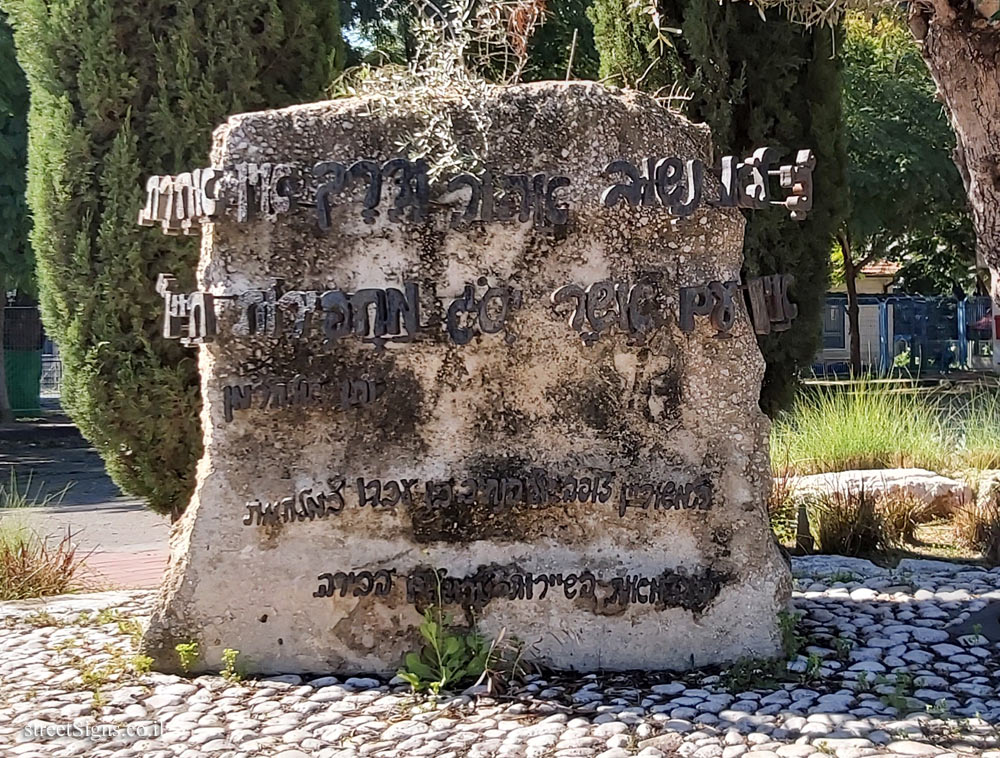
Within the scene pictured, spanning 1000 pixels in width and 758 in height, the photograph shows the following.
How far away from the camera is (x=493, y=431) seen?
15.7ft

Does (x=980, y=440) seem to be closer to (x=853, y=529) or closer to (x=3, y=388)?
(x=853, y=529)

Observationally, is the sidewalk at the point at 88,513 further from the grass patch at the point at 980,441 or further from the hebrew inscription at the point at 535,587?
the grass patch at the point at 980,441

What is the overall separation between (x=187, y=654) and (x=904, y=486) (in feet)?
19.6

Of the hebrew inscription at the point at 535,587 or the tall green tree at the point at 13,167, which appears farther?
the tall green tree at the point at 13,167

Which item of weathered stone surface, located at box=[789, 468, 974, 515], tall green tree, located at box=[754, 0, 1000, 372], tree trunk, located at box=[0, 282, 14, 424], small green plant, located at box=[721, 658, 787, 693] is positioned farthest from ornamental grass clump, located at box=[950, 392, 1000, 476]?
tree trunk, located at box=[0, 282, 14, 424]

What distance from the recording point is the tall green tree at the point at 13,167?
50.2ft

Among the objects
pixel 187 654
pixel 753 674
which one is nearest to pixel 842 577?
pixel 753 674

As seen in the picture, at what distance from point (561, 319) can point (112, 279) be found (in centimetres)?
287

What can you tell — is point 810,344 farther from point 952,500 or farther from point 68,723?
point 68,723

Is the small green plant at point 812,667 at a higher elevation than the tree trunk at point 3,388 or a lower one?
lower

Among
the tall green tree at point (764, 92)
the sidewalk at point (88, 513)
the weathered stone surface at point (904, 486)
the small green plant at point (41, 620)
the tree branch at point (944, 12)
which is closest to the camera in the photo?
the tree branch at point (944, 12)

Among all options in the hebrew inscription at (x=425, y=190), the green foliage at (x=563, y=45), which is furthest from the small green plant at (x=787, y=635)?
the green foliage at (x=563, y=45)

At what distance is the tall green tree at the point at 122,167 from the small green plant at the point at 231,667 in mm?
2007

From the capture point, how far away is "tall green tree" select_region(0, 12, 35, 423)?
15.3 meters
